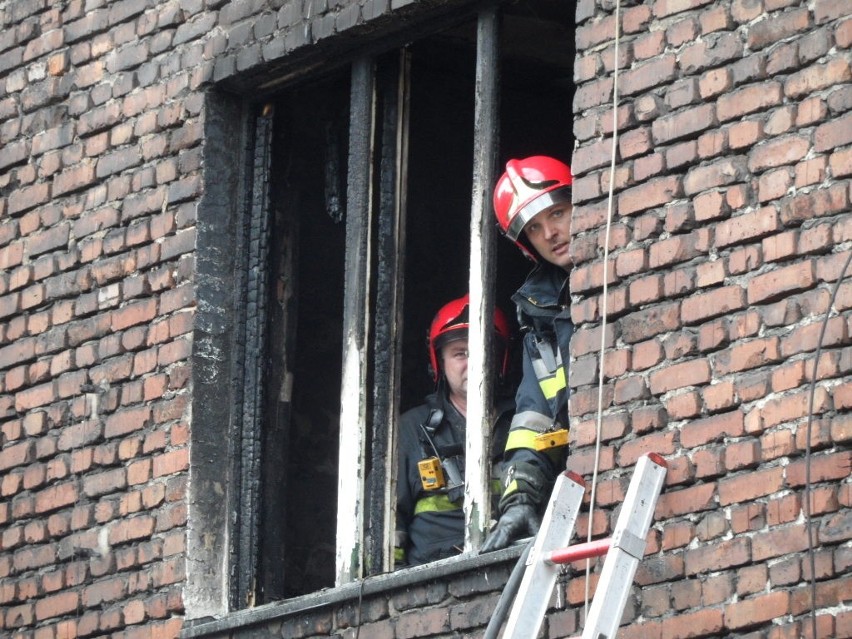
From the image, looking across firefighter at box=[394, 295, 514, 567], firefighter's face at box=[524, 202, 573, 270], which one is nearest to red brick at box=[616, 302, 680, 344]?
firefighter's face at box=[524, 202, 573, 270]

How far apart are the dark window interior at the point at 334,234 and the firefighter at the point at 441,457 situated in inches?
18.4

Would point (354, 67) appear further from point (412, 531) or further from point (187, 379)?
point (412, 531)

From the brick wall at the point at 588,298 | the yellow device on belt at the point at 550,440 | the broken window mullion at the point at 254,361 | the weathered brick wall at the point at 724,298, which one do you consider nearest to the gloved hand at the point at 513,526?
the brick wall at the point at 588,298

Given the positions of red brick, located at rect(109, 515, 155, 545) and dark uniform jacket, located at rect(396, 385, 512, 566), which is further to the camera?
dark uniform jacket, located at rect(396, 385, 512, 566)

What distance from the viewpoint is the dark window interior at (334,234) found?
7480mm

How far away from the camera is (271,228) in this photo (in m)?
7.45

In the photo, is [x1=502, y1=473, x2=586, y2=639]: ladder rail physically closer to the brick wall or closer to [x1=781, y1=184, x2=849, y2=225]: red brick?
the brick wall

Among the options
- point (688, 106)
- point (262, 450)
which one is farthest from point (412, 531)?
point (688, 106)

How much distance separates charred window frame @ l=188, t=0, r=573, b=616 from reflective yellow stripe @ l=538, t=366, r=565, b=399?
0.20 metres

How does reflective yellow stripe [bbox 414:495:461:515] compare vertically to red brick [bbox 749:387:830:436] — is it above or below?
above

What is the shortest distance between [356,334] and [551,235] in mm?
768

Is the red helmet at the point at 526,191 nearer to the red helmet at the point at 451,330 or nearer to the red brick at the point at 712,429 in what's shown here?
the red helmet at the point at 451,330

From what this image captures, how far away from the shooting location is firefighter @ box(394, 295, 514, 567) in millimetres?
7320

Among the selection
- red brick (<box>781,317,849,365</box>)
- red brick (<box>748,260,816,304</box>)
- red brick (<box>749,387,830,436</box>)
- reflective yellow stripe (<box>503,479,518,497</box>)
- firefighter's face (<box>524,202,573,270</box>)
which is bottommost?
red brick (<box>749,387,830,436</box>)
